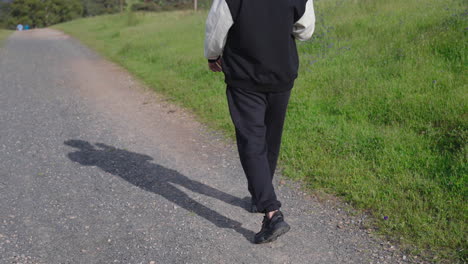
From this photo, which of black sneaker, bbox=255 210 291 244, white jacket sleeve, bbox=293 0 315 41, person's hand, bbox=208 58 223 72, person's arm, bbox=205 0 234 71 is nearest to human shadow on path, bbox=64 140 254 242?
black sneaker, bbox=255 210 291 244

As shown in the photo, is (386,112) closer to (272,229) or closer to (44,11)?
(272,229)

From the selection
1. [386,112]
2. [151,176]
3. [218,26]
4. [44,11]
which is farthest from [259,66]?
[44,11]

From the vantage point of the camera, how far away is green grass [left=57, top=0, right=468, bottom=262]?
11.4ft

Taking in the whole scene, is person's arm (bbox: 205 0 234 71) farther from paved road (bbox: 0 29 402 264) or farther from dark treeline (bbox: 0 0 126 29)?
dark treeline (bbox: 0 0 126 29)

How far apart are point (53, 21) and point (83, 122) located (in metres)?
69.3

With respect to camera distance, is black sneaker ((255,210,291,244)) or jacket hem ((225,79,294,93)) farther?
black sneaker ((255,210,291,244))

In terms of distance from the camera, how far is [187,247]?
3.14 metres

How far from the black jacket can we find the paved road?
1.20m

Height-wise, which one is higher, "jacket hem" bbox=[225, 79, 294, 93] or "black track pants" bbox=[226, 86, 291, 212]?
"jacket hem" bbox=[225, 79, 294, 93]

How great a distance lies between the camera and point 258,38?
275 cm

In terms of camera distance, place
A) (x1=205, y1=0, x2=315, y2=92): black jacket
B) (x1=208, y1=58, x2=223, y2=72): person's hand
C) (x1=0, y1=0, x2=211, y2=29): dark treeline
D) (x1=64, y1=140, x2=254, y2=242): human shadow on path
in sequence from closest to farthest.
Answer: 1. (x1=205, y1=0, x2=315, y2=92): black jacket
2. (x1=208, y1=58, x2=223, y2=72): person's hand
3. (x1=64, y1=140, x2=254, y2=242): human shadow on path
4. (x1=0, y1=0, x2=211, y2=29): dark treeline

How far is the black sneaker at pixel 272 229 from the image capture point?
3.09m

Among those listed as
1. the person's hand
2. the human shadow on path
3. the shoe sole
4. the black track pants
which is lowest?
the human shadow on path

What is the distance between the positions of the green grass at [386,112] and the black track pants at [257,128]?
101 cm
